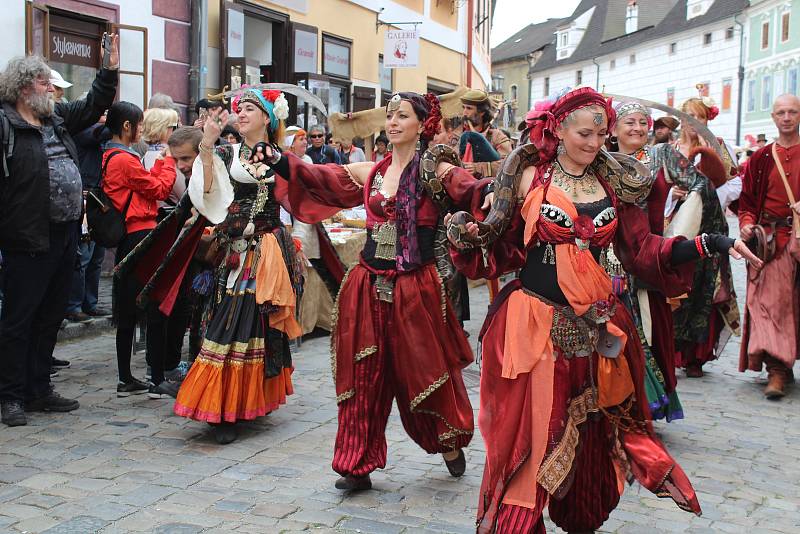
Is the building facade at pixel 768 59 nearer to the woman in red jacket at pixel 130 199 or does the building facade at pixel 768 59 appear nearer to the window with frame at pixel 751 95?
the window with frame at pixel 751 95

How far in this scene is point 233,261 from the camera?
5.57 metres

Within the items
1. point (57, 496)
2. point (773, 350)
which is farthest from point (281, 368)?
point (773, 350)

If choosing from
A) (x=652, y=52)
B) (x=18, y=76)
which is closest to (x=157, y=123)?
(x=18, y=76)

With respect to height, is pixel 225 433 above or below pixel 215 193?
below

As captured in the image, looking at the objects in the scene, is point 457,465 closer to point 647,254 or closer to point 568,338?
point 568,338

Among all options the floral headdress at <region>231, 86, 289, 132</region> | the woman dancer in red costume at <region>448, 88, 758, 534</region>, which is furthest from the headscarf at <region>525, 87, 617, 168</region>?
the floral headdress at <region>231, 86, 289, 132</region>

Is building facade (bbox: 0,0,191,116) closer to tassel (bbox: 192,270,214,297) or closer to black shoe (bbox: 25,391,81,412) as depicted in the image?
black shoe (bbox: 25,391,81,412)

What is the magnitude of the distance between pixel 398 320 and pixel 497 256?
84 cm

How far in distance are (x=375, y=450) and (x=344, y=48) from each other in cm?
1301

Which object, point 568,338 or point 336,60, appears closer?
point 568,338

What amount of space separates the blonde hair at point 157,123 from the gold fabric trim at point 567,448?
4.45m

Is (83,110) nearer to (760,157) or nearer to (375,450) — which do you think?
(375,450)

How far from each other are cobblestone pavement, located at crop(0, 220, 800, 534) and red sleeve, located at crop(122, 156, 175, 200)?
1414 millimetres

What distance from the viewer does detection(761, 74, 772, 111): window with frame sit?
44750mm
